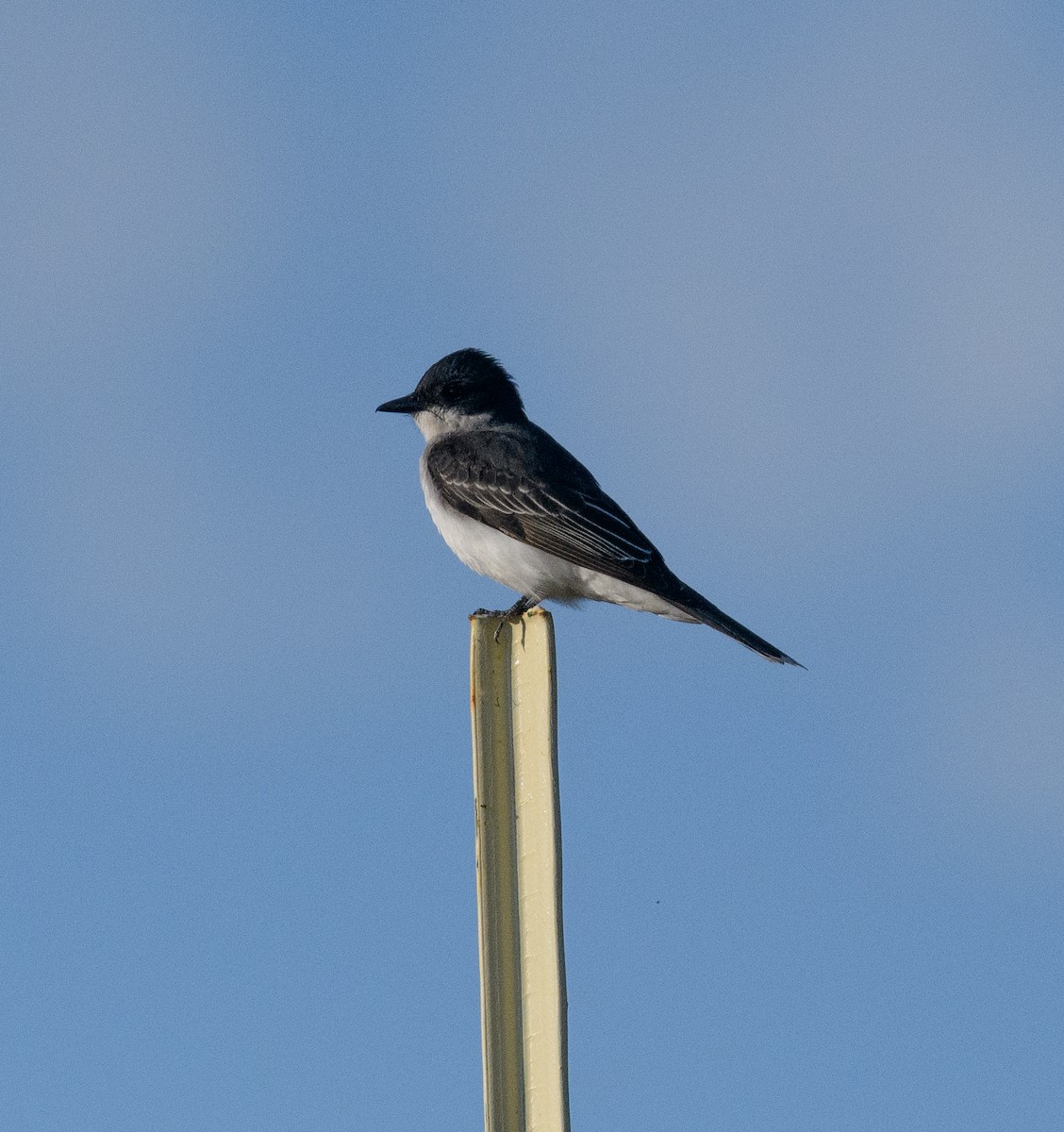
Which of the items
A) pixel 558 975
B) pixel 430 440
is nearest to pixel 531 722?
pixel 558 975

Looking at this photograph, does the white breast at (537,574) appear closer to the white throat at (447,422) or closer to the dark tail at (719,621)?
the dark tail at (719,621)

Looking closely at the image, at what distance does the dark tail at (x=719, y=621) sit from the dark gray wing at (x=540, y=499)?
0.88ft

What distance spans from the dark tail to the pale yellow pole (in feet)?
14.3

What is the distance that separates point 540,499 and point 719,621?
1.75 meters

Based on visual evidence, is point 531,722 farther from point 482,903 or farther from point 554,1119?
point 554,1119

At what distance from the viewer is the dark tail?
9555 mm

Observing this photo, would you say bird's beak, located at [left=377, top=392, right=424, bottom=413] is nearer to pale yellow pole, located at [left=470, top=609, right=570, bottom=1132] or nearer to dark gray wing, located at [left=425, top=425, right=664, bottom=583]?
dark gray wing, located at [left=425, top=425, right=664, bottom=583]

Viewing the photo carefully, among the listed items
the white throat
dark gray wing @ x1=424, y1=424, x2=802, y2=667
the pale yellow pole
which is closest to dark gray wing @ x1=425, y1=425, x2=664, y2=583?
dark gray wing @ x1=424, y1=424, x2=802, y2=667

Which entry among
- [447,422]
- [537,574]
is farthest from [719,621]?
[447,422]

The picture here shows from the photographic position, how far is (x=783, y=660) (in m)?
9.52

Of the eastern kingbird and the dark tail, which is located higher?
the eastern kingbird

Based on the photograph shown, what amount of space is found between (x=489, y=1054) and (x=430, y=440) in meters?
7.88

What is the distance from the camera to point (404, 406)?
40.6 ft

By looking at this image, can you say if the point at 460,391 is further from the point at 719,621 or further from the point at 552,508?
the point at 719,621
